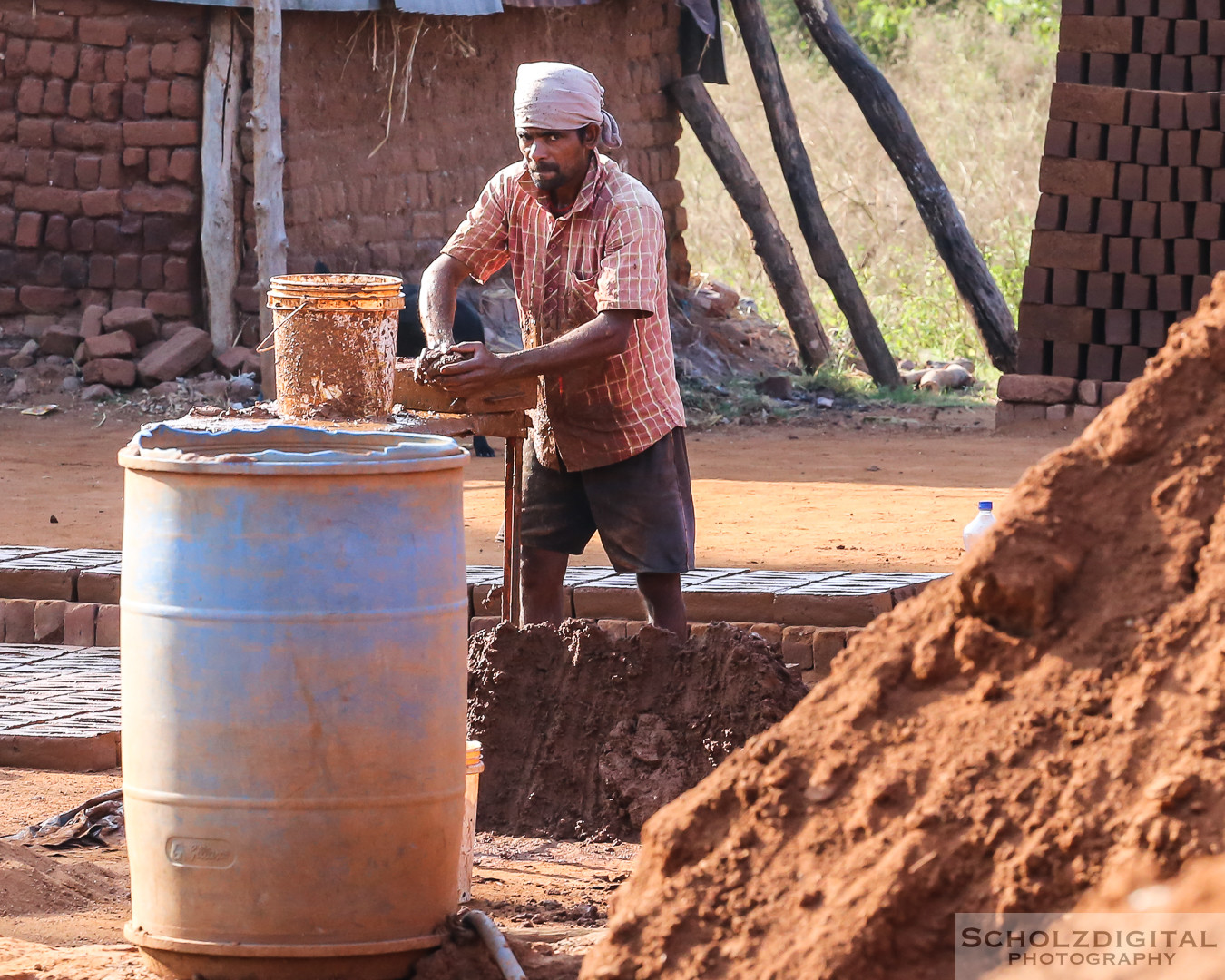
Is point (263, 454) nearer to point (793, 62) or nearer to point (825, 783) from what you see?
point (825, 783)

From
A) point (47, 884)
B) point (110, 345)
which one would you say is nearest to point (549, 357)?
point (47, 884)

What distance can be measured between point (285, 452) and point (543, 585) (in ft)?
5.47

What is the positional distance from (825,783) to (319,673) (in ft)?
3.39

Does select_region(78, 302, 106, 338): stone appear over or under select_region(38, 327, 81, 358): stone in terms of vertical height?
over

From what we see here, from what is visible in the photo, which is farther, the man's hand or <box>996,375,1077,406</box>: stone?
<box>996,375,1077,406</box>: stone

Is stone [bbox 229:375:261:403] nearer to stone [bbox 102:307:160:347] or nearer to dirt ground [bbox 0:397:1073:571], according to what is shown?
dirt ground [bbox 0:397:1073:571]

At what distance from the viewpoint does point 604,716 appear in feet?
15.2

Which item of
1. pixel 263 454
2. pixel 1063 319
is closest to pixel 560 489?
pixel 263 454

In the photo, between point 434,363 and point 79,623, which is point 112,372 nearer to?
point 79,623

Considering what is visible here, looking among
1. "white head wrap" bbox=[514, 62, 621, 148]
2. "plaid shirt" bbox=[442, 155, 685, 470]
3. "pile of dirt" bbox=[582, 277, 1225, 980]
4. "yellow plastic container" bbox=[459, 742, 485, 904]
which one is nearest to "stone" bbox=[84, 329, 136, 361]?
"plaid shirt" bbox=[442, 155, 685, 470]

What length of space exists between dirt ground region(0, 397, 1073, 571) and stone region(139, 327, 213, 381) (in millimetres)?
349

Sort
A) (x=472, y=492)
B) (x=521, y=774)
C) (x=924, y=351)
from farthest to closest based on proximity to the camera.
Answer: (x=924, y=351) → (x=472, y=492) → (x=521, y=774)

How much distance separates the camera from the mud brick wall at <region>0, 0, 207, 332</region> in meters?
11.4

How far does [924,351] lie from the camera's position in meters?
15.7
